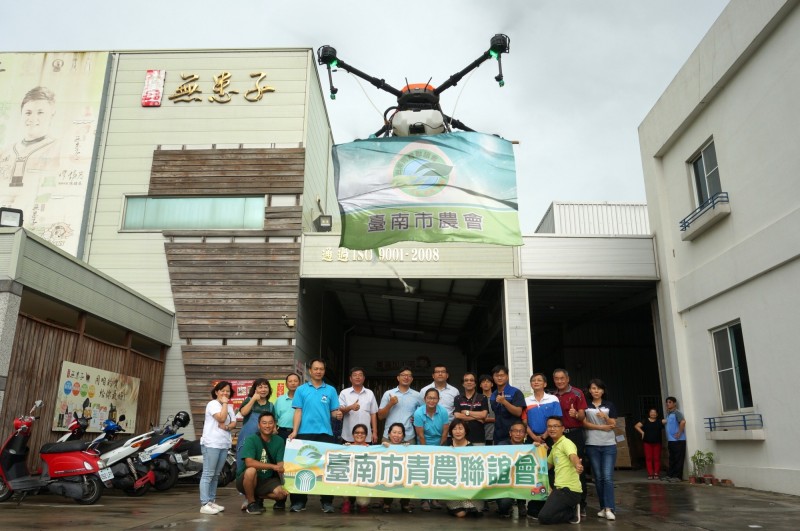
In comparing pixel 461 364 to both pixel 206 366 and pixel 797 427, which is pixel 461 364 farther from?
pixel 797 427

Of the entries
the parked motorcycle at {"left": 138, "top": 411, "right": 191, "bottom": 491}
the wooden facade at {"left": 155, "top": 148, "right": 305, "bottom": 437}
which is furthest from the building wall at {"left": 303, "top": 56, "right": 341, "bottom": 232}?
the parked motorcycle at {"left": 138, "top": 411, "right": 191, "bottom": 491}

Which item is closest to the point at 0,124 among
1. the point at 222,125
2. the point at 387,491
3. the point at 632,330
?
the point at 222,125

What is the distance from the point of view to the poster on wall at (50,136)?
42.9ft

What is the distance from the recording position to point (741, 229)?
8.77 m

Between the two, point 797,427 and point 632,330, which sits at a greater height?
point 632,330

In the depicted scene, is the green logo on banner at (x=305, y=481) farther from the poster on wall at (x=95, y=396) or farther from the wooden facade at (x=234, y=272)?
the wooden facade at (x=234, y=272)

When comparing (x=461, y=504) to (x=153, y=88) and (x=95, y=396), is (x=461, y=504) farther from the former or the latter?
(x=153, y=88)

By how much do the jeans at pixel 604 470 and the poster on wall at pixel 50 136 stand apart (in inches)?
450

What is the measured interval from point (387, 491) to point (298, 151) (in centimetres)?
904

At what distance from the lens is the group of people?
18.8 ft

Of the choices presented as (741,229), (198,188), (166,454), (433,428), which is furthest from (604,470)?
(198,188)

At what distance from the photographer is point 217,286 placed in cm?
1234

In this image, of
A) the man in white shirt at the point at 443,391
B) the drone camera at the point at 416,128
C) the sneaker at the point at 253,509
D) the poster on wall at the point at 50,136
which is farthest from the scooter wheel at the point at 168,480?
the poster on wall at the point at 50,136

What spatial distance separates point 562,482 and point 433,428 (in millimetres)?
1490
